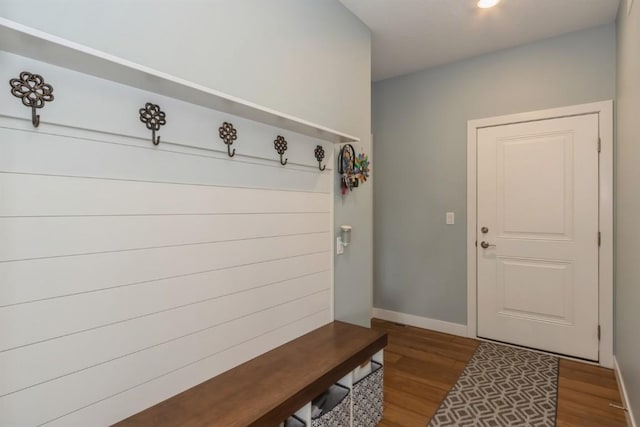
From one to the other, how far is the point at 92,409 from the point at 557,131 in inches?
131

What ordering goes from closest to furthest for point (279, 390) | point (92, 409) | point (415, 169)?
point (92, 409), point (279, 390), point (415, 169)

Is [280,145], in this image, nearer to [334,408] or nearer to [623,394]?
[334,408]

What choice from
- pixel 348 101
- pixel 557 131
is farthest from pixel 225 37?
pixel 557 131

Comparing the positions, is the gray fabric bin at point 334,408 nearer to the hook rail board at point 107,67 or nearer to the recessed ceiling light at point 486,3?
the hook rail board at point 107,67

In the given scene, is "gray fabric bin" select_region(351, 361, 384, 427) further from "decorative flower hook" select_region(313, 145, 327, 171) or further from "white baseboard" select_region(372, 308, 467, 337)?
"white baseboard" select_region(372, 308, 467, 337)

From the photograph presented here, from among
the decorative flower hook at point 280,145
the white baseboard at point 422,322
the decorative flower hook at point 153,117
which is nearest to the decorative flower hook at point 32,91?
the decorative flower hook at point 153,117

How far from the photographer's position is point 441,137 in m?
3.30

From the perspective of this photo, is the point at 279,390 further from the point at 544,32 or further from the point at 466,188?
the point at 544,32

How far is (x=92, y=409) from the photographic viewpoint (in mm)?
1156

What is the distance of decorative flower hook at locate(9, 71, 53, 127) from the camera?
988 millimetres

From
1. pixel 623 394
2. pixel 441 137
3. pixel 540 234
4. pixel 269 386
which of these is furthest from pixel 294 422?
pixel 441 137

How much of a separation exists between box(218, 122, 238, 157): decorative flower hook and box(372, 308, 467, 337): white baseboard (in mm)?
2680

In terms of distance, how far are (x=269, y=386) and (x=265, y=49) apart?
1.56 metres

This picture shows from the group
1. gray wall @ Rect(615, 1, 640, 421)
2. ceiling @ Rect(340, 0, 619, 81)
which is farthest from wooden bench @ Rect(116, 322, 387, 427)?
ceiling @ Rect(340, 0, 619, 81)
